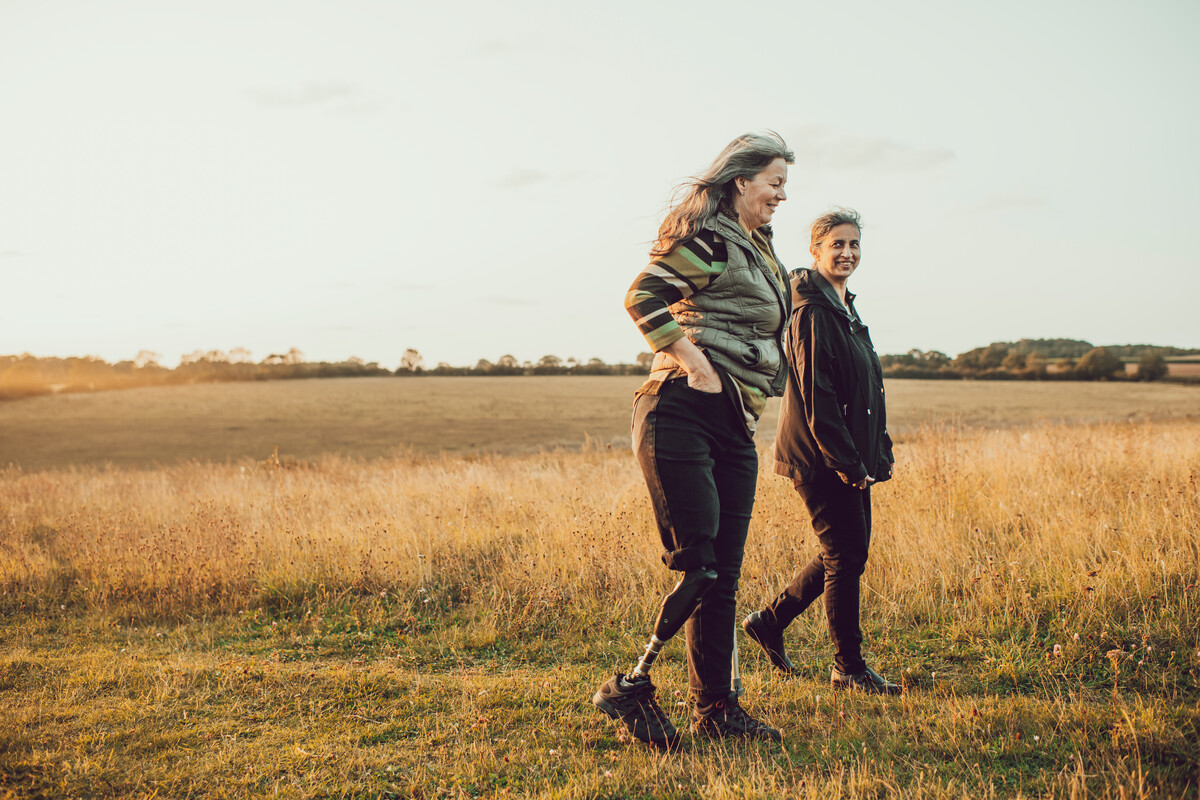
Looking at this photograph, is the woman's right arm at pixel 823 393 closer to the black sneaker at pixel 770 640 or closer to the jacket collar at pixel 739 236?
the jacket collar at pixel 739 236

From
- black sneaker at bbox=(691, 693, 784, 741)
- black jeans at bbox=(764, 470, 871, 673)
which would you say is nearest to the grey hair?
black jeans at bbox=(764, 470, 871, 673)

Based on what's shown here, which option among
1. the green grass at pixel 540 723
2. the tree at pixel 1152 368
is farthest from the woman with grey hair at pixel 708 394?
the tree at pixel 1152 368

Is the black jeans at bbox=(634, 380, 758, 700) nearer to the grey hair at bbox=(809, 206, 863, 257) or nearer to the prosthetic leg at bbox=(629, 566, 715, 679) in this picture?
the prosthetic leg at bbox=(629, 566, 715, 679)

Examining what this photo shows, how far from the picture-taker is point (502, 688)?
3.57 metres

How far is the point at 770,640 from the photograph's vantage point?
370 centimetres

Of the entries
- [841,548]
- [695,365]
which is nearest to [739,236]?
[695,365]

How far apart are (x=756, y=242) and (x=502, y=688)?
2525 mm

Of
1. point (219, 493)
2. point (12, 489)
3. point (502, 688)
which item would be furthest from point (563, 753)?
point (12, 489)

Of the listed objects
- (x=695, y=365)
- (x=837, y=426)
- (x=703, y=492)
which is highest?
(x=695, y=365)

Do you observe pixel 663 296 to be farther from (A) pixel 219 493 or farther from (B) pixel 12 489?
(B) pixel 12 489

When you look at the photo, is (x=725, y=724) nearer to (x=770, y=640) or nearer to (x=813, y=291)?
(x=770, y=640)

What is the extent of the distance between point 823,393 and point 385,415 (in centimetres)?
3655

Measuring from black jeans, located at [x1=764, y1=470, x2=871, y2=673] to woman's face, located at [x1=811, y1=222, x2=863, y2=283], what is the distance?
0.97 metres

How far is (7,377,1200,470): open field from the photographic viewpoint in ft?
80.7
